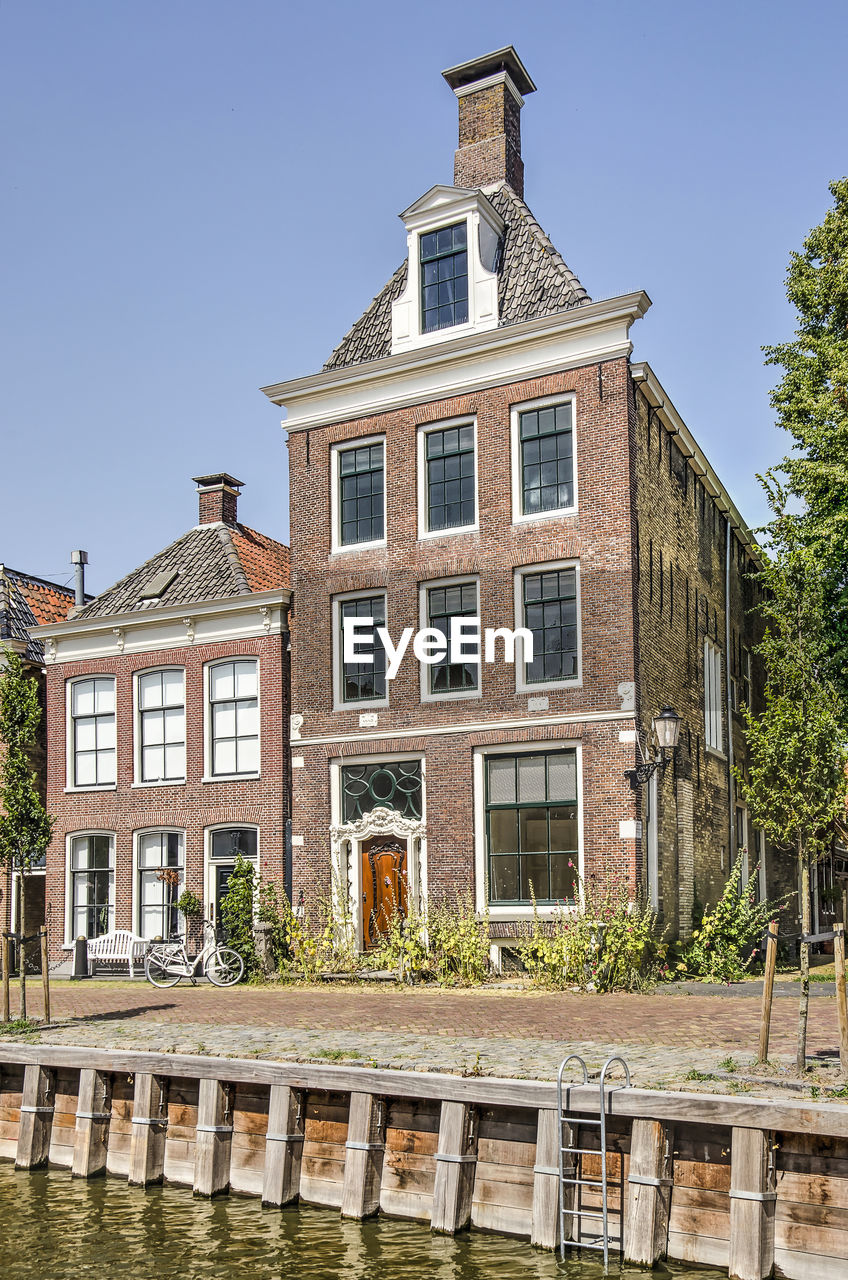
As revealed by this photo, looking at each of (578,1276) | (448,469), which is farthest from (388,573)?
(578,1276)

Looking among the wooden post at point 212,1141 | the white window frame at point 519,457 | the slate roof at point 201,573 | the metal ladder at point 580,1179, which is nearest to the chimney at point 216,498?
the slate roof at point 201,573

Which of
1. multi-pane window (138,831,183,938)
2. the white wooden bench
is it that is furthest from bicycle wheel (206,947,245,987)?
multi-pane window (138,831,183,938)

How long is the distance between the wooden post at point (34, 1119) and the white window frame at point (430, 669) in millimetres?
10230

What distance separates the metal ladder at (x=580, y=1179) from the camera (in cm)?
891

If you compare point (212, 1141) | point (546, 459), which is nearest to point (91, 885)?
point (546, 459)

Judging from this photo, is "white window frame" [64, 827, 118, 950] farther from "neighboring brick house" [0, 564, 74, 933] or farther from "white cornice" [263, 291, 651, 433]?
"white cornice" [263, 291, 651, 433]

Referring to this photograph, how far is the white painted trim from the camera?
20109 mm

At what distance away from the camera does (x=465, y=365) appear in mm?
22062

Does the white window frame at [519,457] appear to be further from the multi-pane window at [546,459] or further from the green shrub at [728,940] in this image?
the green shrub at [728,940]

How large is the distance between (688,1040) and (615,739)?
825 cm

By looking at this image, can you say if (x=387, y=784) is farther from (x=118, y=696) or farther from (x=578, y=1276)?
(x=578, y=1276)

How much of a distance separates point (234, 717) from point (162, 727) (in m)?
1.82

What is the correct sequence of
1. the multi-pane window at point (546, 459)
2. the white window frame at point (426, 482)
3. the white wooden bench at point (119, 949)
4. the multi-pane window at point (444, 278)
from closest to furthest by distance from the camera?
1. the multi-pane window at point (546, 459)
2. the white window frame at point (426, 482)
3. the multi-pane window at point (444, 278)
4. the white wooden bench at point (119, 949)

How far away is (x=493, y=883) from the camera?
2078 cm
